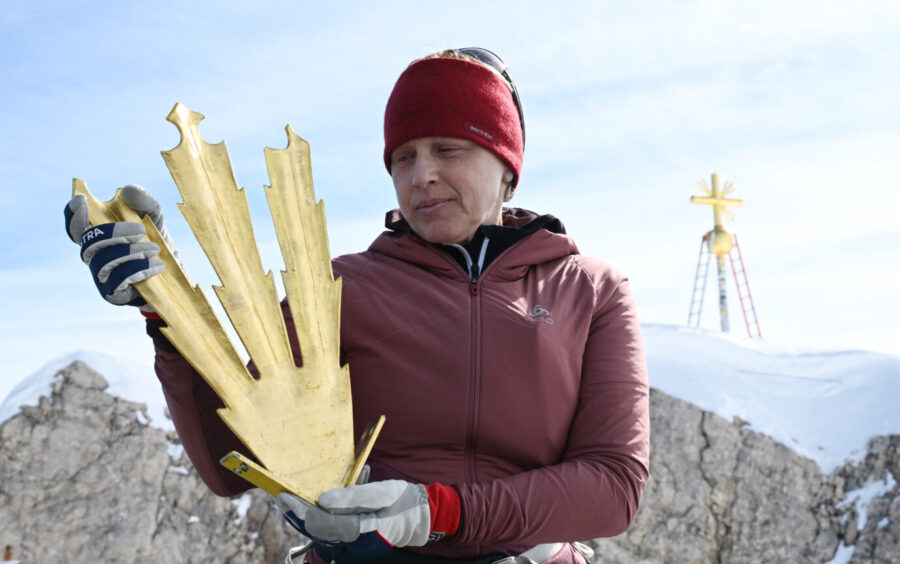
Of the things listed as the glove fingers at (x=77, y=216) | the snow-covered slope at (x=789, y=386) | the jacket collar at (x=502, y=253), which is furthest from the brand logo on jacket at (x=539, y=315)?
the snow-covered slope at (x=789, y=386)

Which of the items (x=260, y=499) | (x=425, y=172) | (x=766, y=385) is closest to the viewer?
(x=425, y=172)

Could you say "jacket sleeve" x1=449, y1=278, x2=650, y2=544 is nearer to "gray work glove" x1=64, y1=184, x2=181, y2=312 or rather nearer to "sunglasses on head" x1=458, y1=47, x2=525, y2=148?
"sunglasses on head" x1=458, y1=47, x2=525, y2=148

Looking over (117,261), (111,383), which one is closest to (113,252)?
(117,261)

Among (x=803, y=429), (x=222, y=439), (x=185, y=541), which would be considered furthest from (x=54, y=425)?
(x=803, y=429)

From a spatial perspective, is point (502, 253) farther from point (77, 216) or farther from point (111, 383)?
point (111, 383)

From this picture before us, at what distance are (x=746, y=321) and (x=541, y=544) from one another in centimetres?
1295

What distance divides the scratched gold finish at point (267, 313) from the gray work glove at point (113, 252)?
0.09 ft

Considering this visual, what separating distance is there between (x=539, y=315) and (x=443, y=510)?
55 centimetres

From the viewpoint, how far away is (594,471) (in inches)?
67.9

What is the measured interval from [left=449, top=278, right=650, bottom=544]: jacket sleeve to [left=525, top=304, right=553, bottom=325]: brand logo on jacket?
16 cm

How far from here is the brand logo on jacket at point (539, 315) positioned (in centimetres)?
186

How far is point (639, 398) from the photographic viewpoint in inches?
75.0

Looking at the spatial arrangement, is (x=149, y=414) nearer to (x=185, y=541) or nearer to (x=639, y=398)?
(x=185, y=541)

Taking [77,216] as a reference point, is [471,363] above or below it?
below
